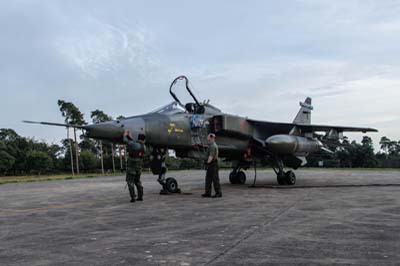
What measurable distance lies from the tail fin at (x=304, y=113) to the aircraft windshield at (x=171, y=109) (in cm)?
883

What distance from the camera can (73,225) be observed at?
615 cm

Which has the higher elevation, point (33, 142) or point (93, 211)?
point (33, 142)

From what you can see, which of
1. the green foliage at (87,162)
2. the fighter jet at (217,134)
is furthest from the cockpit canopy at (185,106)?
the green foliage at (87,162)

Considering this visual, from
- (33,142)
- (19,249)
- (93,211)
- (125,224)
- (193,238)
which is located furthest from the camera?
(33,142)

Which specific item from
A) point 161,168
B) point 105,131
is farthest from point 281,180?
point 105,131

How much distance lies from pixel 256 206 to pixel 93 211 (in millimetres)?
3451

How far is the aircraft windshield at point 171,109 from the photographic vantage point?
37.3ft

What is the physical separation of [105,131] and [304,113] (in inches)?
499

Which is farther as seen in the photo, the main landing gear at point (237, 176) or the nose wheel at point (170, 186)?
the main landing gear at point (237, 176)

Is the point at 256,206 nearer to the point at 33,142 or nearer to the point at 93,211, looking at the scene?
the point at 93,211

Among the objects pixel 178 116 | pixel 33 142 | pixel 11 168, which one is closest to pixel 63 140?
pixel 33 142

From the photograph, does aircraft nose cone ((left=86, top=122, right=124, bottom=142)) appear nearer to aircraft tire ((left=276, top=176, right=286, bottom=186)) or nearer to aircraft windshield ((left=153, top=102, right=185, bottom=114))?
aircraft windshield ((left=153, top=102, right=185, bottom=114))

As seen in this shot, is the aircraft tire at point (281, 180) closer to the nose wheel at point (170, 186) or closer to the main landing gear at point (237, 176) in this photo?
the main landing gear at point (237, 176)

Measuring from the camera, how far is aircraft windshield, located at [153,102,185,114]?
447 inches
